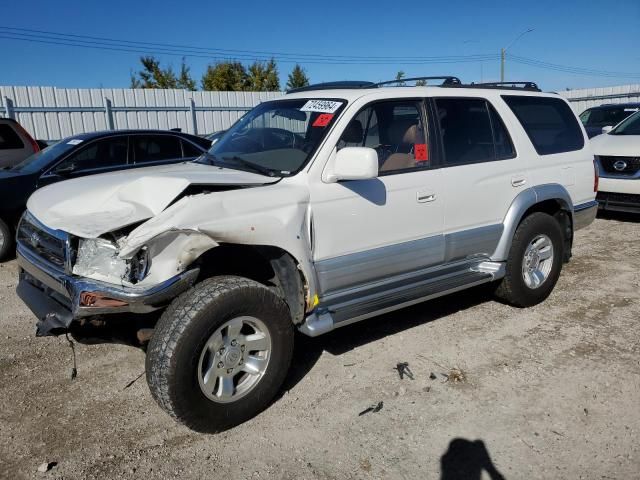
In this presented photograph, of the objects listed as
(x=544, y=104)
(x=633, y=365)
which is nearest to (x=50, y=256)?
(x=633, y=365)

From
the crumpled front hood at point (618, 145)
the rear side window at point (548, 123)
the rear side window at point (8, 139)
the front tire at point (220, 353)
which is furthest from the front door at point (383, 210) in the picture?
the rear side window at point (8, 139)

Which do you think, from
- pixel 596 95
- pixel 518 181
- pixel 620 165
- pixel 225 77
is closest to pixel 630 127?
pixel 620 165

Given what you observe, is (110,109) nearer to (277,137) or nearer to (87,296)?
(277,137)

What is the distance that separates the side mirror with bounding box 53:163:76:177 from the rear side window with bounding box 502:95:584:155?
5413 mm

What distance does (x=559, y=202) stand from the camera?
495cm

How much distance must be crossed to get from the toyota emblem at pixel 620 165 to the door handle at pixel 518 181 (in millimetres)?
4593

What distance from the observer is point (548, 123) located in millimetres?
5004

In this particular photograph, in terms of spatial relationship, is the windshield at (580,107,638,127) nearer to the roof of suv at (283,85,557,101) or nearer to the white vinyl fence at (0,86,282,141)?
the roof of suv at (283,85,557,101)

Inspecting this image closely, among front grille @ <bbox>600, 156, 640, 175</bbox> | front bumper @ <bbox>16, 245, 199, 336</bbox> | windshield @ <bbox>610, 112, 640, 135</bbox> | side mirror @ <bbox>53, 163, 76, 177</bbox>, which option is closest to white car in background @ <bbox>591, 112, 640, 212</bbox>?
front grille @ <bbox>600, 156, 640, 175</bbox>

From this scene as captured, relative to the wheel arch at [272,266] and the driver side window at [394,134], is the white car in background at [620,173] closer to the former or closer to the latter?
the driver side window at [394,134]

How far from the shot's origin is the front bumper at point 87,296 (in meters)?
2.82

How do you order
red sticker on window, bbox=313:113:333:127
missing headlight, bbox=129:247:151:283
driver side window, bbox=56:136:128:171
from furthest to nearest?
driver side window, bbox=56:136:128:171 → red sticker on window, bbox=313:113:333:127 → missing headlight, bbox=129:247:151:283

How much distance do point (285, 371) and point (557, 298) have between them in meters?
3.25

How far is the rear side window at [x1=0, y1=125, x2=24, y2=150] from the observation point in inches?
315
